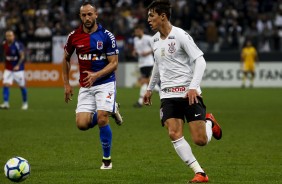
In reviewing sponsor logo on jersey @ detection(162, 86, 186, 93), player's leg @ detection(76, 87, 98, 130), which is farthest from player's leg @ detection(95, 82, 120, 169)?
sponsor logo on jersey @ detection(162, 86, 186, 93)

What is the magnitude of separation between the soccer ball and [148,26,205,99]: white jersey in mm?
2012

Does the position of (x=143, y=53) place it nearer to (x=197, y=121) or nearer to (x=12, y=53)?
(x=12, y=53)

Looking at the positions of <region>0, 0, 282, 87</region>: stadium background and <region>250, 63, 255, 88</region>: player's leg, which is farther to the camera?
<region>0, 0, 282, 87</region>: stadium background

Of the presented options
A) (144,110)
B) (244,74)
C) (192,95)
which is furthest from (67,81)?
(244,74)

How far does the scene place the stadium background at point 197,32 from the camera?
36125 millimetres

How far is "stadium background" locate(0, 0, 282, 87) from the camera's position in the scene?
36.1 meters

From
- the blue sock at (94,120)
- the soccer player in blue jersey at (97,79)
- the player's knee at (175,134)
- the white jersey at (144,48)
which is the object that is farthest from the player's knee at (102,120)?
the white jersey at (144,48)

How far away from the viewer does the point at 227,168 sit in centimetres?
1113

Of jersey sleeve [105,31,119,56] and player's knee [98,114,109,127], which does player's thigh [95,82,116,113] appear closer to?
player's knee [98,114,109,127]

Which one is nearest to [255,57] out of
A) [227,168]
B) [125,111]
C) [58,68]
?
[58,68]

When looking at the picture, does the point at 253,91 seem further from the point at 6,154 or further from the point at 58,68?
the point at 6,154

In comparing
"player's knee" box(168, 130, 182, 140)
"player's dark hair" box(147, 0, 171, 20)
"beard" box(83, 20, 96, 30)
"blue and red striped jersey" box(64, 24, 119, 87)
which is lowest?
"player's knee" box(168, 130, 182, 140)

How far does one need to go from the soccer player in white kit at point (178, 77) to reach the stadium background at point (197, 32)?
2571 centimetres

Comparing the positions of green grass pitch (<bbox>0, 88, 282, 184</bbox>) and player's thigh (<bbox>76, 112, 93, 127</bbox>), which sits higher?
player's thigh (<bbox>76, 112, 93, 127</bbox>)
